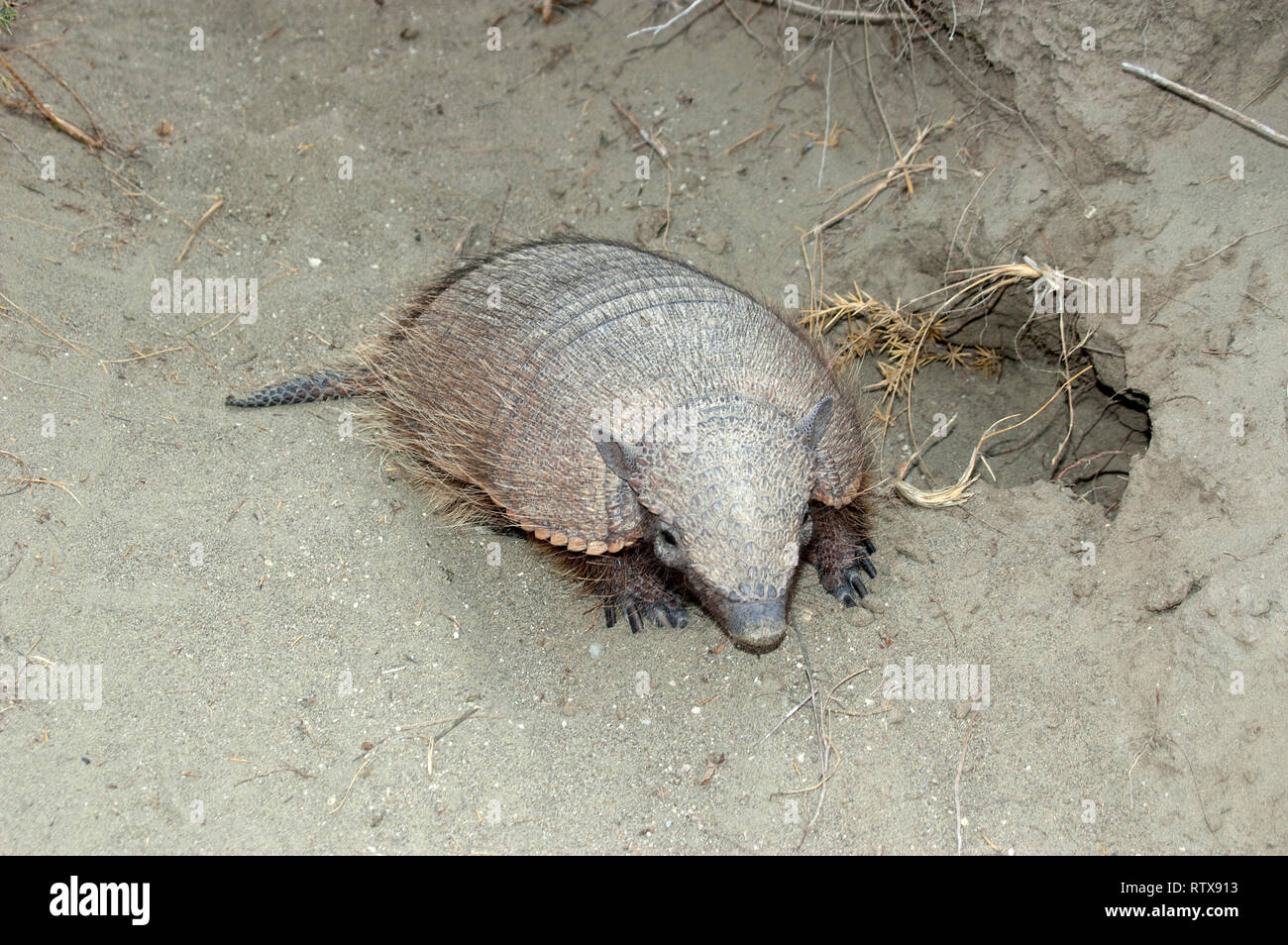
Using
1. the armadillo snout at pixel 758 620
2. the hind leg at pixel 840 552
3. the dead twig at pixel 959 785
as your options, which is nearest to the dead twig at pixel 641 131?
the hind leg at pixel 840 552

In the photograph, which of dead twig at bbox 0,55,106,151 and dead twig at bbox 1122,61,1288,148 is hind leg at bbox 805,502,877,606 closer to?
dead twig at bbox 1122,61,1288,148

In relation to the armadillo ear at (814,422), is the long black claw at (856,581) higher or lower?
lower

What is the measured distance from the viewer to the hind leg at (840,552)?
5242 mm

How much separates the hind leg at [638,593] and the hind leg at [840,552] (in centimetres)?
83

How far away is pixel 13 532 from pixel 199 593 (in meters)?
1.00

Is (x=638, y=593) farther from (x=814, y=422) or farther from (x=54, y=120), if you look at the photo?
(x=54, y=120)

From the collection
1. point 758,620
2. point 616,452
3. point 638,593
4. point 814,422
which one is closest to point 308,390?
point 638,593

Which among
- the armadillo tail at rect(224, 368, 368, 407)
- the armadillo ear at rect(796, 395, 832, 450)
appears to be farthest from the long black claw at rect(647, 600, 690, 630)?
the armadillo tail at rect(224, 368, 368, 407)

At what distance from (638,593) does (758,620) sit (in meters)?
1.25

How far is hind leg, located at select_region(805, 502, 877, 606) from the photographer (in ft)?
17.2

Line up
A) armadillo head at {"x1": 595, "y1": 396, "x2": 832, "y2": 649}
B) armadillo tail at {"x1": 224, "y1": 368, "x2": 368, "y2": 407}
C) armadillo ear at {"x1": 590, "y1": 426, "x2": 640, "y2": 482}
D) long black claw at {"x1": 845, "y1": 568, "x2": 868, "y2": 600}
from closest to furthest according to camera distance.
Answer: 1. armadillo head at {"x1": 595, "y1": 396, "x2": 832, "y2": 649}
2. armadillo ear at {"x1": 590, "y1": 426, "x2": 640, "y2": 482}
3. long black claw at {"x1": 845, "y1": 568, "x2": 868, "y2": 600}
4. armadillo tail at {"x1": 224, "y1": 368, "x2": 368, "y2": 407}

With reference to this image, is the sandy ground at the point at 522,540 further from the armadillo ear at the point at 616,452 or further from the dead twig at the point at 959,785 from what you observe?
the armadillo ear at the point at 616,452

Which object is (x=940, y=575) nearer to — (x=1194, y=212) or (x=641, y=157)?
(x=1194, y=212)

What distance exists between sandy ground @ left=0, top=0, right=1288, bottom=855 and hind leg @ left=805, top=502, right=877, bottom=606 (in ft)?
0.49
